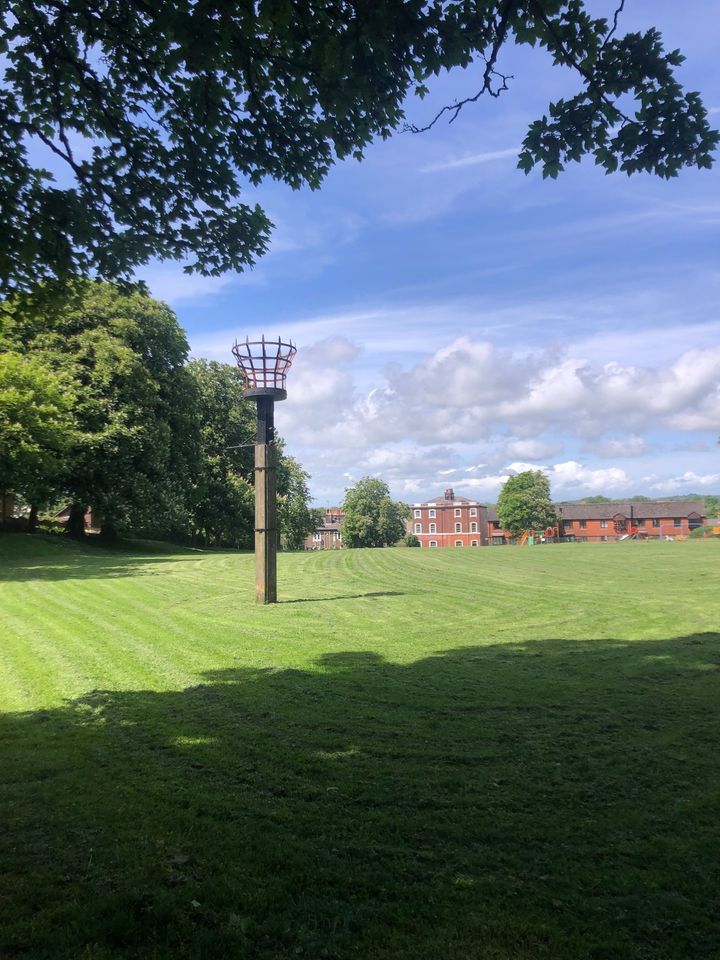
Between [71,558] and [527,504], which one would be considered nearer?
[71,558]

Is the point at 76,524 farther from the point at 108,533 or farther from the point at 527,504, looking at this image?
the point at 527,504

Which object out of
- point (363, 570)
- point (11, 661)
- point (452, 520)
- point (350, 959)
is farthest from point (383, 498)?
point (350, 959)

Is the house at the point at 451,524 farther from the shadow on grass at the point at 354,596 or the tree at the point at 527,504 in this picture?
the shadow on grass at the point at 354,596

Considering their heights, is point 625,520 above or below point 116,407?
below

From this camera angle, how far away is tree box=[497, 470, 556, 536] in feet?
313

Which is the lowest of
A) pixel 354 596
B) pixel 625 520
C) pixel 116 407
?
pixel 354 596

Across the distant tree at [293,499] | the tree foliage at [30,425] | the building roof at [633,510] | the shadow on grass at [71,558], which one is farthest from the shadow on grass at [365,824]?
the building roof at [633,510]

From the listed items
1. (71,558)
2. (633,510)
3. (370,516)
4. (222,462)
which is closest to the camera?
(71,558)

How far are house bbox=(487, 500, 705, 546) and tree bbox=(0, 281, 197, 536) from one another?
84.2 m

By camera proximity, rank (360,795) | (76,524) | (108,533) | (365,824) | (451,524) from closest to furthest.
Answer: (365,824)
(360,795)
(76,524)
(108,533)
(451,524)

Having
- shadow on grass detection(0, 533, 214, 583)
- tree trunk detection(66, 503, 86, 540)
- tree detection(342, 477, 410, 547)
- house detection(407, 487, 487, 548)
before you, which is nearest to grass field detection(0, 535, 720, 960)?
shadow on grass detection(0, 533, 214, 583)

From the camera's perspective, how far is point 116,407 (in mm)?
31641

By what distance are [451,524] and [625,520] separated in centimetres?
3218

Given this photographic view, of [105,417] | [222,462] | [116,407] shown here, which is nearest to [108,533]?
[105,417]
